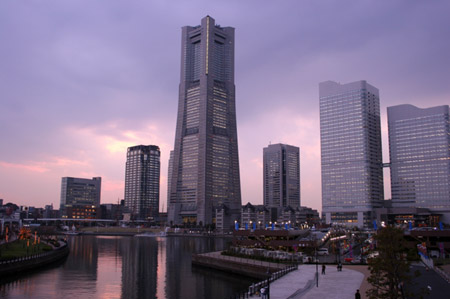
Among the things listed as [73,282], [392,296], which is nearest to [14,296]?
[73,282]

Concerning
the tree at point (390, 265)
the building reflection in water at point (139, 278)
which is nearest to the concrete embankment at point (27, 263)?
the building reflection in water at point (139, 278)

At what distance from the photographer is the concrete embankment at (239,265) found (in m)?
78.1

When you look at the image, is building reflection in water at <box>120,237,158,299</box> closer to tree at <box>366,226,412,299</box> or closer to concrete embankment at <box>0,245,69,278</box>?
concrete embankment at <box>0,245,69,278</box>

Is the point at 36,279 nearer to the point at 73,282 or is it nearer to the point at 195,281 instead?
the point at 73,282

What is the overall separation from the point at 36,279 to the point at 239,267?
128 feet

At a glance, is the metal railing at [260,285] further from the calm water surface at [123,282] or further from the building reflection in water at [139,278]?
the building reflection in water at [139,278]

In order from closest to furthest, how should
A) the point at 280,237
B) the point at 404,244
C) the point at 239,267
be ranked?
the point at 404,244 < the point at 239,267 < the point at 280,237

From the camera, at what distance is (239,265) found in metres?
85.2

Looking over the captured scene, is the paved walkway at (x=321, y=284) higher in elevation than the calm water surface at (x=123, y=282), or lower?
higher

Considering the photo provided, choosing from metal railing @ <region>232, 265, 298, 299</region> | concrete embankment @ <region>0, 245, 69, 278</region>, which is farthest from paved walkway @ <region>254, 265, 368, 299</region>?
concrete embankment @ <region>0, 245, 69, 278</region>

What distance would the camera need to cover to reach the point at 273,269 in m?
75.2

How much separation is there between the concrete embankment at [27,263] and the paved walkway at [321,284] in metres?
50.7

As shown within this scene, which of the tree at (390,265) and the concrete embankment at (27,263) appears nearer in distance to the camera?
the tree at (390,265)

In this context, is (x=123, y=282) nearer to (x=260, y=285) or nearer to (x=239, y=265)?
(x=239, y=265)
